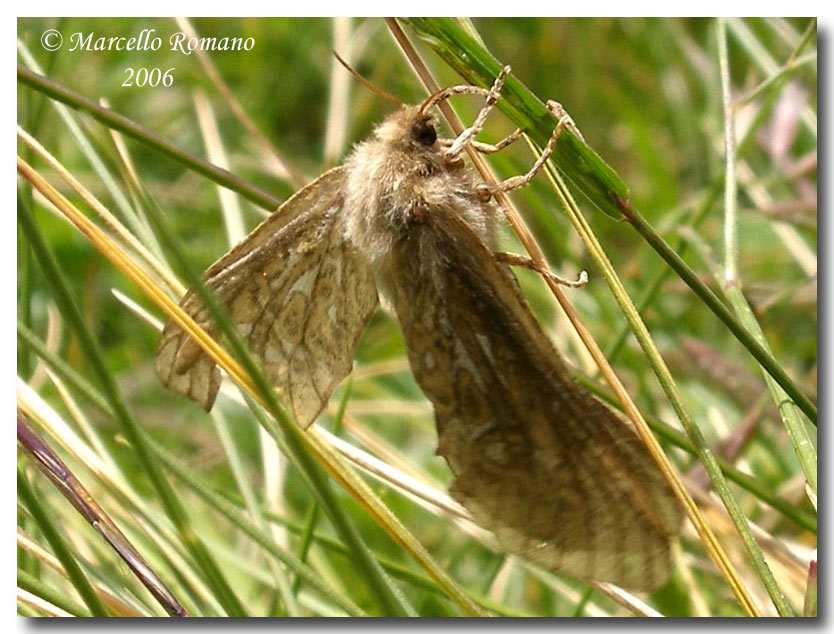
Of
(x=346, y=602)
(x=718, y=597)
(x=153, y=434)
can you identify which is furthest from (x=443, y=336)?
(x=153, y=434)

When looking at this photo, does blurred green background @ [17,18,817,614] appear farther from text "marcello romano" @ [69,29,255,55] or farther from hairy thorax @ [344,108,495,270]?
hairy thorax @ [344,108,495,270]

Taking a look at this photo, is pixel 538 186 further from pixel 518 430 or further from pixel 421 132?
pixel 518 430

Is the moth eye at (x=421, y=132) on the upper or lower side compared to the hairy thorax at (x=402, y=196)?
upper

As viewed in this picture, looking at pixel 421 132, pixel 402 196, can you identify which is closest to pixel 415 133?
pixel 421 132

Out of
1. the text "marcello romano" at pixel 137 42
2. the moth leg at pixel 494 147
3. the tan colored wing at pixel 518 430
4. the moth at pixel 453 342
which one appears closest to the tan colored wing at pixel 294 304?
the moth at pixel 453 342

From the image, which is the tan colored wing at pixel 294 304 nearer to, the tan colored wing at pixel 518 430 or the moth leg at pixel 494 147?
the tan colored wing at pixel 518 430

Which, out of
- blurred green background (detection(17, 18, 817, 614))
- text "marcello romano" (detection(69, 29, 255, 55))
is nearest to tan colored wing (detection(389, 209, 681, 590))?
blurred green background (detection(17, 18, 817, 614))

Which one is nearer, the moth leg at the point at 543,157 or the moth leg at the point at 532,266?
the moth leg at the point at 543,157

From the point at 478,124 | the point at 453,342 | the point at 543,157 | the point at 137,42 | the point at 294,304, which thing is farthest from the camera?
the point at 137,42
